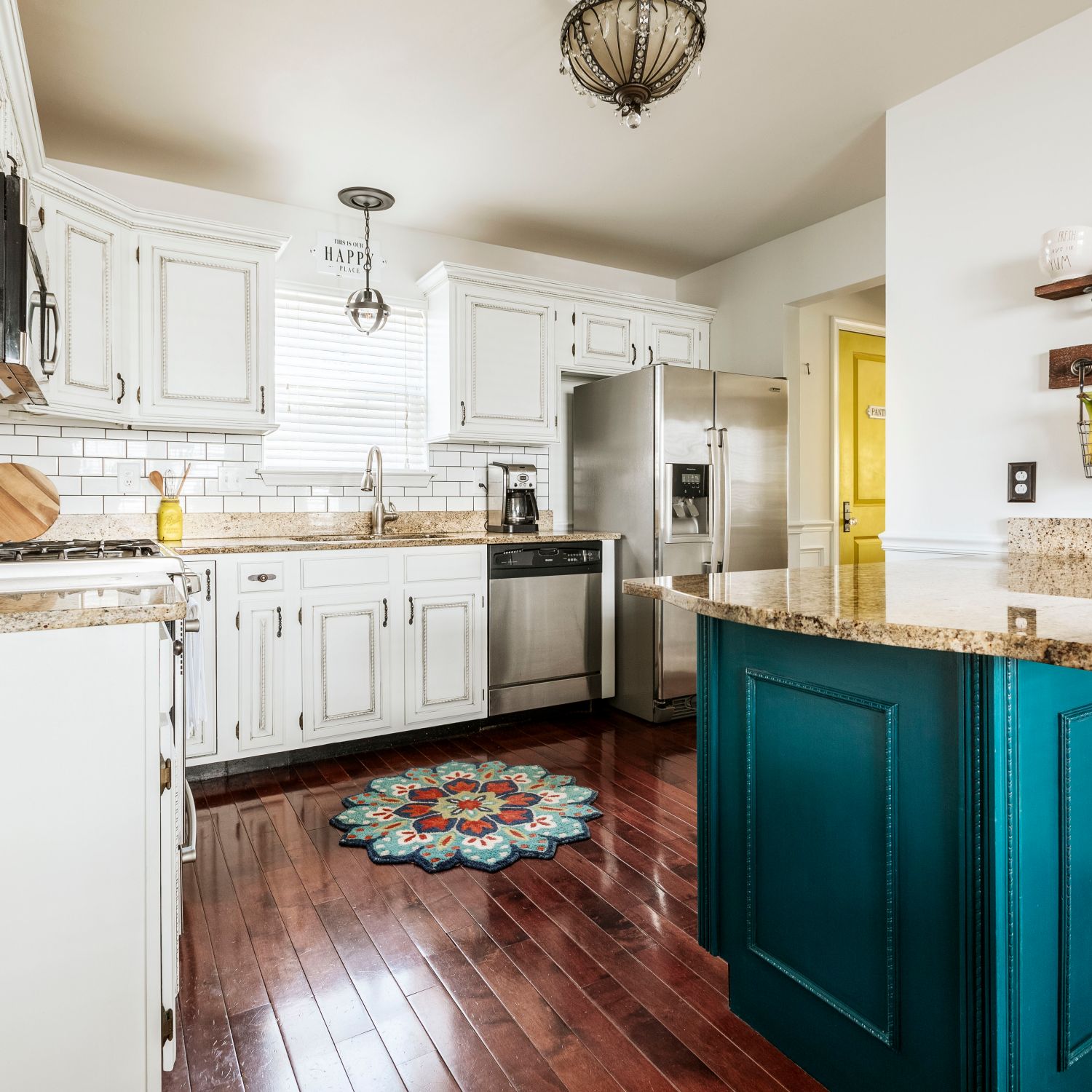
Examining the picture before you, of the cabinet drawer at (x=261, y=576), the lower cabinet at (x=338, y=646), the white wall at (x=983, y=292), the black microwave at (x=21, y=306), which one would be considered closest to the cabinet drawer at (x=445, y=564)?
the lower cabinet at (x=338, y=646)

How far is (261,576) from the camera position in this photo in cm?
315

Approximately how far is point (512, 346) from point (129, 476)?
195 cm

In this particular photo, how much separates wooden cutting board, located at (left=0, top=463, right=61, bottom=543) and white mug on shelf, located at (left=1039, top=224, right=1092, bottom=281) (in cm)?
311

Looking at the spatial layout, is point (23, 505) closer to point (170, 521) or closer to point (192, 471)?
point (170, 521)

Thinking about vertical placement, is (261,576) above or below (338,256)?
below

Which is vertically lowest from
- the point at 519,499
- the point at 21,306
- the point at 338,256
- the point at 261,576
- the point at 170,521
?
the point at 261,576

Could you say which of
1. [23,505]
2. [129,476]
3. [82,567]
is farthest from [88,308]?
[82,567]

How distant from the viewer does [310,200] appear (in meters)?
3.81

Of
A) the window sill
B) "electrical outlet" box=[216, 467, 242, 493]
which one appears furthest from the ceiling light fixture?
"electrical outlet" box=[216, 467, 242, 493]

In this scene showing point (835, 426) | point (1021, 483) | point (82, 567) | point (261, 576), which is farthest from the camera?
point (835, 426)

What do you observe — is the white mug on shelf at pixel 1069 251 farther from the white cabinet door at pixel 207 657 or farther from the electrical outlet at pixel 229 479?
the electrical outlet at pixel 229 479

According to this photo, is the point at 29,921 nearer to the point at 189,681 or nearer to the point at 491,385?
the point at 189,681

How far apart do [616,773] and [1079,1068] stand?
6.62 ft

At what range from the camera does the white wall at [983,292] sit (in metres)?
2.47
